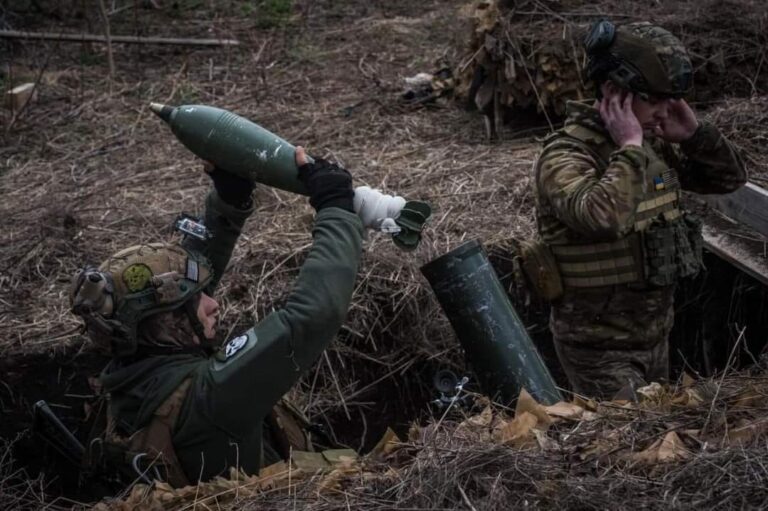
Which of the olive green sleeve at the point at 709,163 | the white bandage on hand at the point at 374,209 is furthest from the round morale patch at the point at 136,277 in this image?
the olive green sleeve at the point at 709,163

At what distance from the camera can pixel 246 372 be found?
3.02 meters

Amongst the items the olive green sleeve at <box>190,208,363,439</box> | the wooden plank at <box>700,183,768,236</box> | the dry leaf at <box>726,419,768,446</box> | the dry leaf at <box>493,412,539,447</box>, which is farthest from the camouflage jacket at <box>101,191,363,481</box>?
the wooden plank at <box>700,183,768,236</box>

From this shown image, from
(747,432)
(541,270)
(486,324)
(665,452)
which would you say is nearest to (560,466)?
(665,452)

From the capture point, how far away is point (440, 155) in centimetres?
730

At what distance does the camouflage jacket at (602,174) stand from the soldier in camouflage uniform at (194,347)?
2.97 feet

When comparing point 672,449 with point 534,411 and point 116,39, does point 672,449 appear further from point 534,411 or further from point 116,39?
point 116,39

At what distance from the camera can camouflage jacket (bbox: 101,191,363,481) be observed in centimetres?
302

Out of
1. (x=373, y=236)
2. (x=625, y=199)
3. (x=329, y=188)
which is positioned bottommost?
(x=373, y=236)

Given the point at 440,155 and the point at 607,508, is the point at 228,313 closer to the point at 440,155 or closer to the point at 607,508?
the point at 440,155

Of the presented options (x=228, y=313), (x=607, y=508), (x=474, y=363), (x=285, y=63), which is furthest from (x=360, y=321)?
(x=285, y=63)

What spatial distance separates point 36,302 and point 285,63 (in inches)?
186

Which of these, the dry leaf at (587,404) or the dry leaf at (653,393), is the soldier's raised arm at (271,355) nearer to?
the dry leaf at (587,404)

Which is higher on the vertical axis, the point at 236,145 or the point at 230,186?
the point at 236,145

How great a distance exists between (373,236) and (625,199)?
8.20 ft
